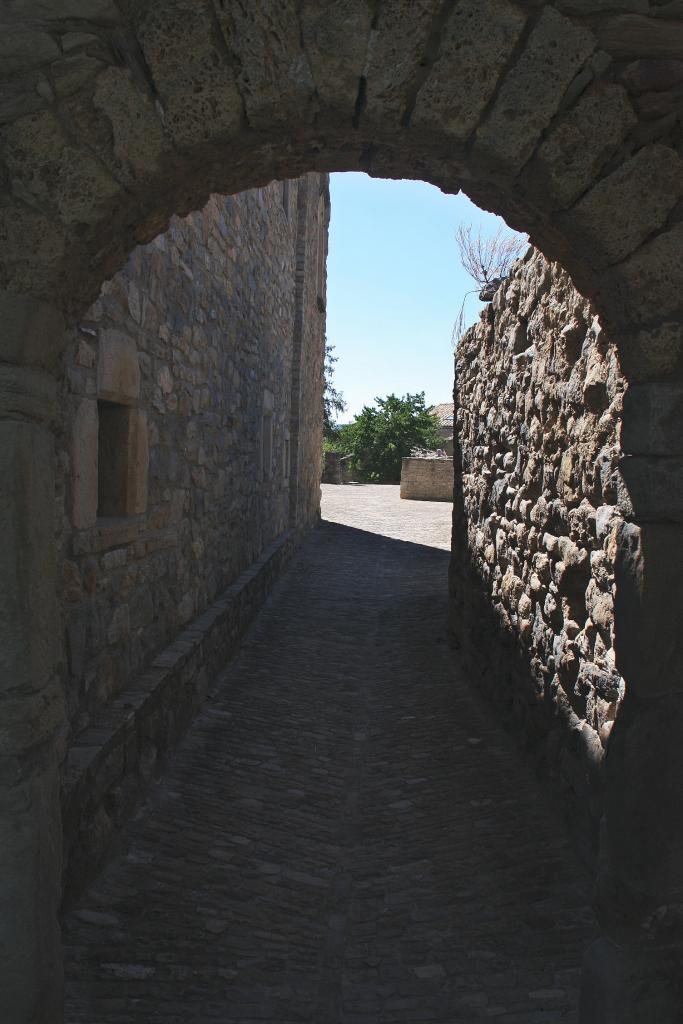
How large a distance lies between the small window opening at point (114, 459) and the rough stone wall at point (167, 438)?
0.9 inches

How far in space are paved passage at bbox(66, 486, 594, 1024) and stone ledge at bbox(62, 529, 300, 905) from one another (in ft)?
0.41

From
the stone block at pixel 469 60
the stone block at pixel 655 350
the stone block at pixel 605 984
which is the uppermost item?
the stone block at pixel 469 60

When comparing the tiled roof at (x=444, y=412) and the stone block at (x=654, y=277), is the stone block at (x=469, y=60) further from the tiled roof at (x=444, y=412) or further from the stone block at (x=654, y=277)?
the tiled roof at (x=444, y=412)

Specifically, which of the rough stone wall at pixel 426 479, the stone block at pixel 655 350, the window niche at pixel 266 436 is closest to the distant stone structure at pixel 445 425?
the rough stone wall at pixel 426 479

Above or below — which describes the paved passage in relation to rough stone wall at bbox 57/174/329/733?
below

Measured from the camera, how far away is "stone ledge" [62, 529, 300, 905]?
112 inches

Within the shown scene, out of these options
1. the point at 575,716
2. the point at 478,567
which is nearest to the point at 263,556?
the point at 478,567

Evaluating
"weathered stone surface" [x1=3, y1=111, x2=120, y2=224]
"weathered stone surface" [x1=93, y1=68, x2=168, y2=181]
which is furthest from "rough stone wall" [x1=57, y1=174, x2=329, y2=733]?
"weathered stone surface" [x1=93, y1=68, x2=168, y2=181]

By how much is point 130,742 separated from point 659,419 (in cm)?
265

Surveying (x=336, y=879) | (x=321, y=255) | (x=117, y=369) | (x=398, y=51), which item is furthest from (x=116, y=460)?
(x=321, y=255)

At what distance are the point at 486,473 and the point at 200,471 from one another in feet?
6.77

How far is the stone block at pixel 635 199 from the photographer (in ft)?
6.43

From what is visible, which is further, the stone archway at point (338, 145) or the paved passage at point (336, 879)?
the paved passage at point (336, 879)

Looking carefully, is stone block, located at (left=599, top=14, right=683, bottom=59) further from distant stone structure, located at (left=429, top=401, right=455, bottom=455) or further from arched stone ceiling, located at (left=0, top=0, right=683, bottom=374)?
distant stone structure, located at (left=429, top=401, right=455, bottom=455)
